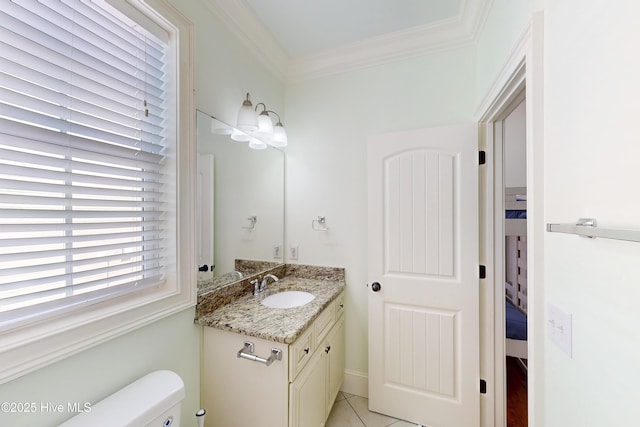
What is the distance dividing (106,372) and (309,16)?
86.7 inches

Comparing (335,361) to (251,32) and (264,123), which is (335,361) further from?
(251,32)

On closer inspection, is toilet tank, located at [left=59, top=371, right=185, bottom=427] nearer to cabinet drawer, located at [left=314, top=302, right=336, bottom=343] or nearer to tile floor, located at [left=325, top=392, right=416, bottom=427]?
cabinet drawer, located at [left=314, top=302, right=336, bottom=343]

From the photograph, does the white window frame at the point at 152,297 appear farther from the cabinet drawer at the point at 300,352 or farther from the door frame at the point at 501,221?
the door frame at the point at 501,221

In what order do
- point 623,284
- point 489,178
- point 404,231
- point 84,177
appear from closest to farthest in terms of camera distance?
point 623,284 → point 84,177 → point 489,178 → point 404,231

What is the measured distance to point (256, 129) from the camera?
5.39 feet

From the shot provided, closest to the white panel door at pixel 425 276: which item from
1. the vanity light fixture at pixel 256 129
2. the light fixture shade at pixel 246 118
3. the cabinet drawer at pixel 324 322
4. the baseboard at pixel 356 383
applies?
the baseboard at pixel 356 383

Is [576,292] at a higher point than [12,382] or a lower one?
higher

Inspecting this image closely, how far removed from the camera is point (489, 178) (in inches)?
62.6

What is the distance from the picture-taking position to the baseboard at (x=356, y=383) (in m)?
1.96

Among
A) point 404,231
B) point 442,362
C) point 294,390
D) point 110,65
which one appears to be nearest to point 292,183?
point 404,231

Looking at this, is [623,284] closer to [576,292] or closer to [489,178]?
[576,292]

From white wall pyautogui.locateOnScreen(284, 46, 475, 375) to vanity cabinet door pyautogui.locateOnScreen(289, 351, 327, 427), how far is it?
58 centimetres

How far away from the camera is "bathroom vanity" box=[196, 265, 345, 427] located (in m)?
1.15

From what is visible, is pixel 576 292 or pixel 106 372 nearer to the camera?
pixel 576 292
